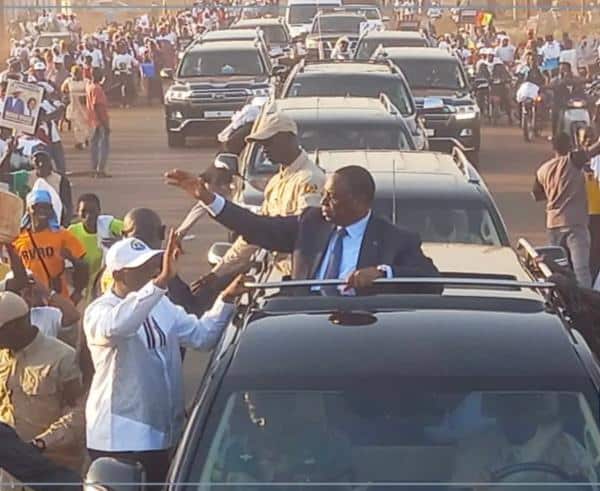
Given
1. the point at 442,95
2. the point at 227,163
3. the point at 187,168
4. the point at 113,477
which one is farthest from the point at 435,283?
the point at 187,168

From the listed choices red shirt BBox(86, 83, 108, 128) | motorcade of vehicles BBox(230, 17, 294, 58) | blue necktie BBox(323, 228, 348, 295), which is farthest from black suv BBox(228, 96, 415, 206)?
motorcade of vehicles BBox(230, 17, 294, 58)

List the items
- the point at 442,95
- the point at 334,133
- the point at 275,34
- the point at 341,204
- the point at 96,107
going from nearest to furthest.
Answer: the point at 341,204 → the point at 334,133 → the point at 96,107 → the point at 442,95 → the point at 275,34

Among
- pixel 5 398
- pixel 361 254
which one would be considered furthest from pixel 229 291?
pixel 5 398

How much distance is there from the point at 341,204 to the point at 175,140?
21.7 meters

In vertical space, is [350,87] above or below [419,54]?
above

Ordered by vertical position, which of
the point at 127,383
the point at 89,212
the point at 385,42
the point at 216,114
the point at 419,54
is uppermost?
the point at 127,383

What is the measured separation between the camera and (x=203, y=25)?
5269cm

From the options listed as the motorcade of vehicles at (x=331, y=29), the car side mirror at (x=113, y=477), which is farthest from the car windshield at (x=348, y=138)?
the motorcade of vehicles at (x=331, y=29)

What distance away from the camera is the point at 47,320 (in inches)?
318

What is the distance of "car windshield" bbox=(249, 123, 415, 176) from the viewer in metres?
14.5

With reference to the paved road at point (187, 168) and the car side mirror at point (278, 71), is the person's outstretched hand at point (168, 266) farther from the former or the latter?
the car side mirror at point (278, 71)

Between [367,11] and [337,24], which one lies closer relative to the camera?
[337,24]

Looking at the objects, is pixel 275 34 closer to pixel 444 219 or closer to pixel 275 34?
pixel 275 34

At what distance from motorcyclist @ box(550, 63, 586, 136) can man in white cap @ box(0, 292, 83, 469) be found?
737 inches
